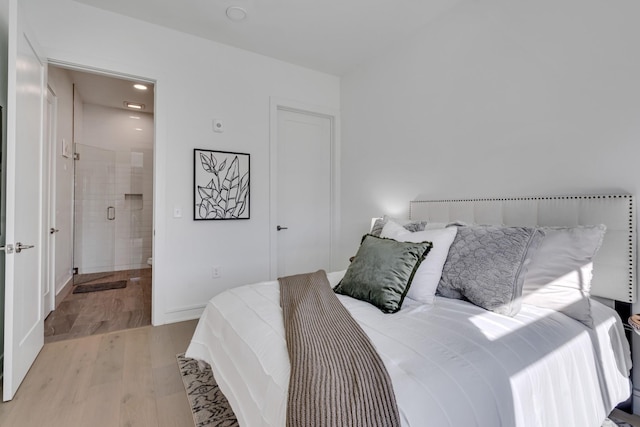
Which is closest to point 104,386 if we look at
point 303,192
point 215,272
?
point 215,272

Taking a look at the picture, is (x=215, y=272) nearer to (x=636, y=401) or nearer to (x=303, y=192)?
(x=303, y=192)

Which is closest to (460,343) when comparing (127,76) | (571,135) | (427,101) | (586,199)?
(586,199)

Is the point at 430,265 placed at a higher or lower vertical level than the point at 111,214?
lower

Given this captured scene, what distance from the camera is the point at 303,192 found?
12.6ft

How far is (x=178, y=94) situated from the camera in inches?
118

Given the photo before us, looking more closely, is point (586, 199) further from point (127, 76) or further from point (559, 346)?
point (127, 76)

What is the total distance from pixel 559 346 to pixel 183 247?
2.89 metres

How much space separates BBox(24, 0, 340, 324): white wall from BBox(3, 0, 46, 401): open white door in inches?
21.7

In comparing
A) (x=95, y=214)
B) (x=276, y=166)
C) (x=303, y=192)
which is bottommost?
(x=95, y=214)

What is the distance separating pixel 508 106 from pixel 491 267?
50.4 inches

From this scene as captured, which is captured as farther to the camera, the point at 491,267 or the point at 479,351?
the point at 491,267

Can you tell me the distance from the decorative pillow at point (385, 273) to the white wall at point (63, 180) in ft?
12.0

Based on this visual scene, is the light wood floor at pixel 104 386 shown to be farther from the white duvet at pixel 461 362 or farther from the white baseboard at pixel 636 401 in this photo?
the white baseboard at pixel 636 401

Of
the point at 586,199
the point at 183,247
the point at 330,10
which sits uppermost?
the point at 330,10
